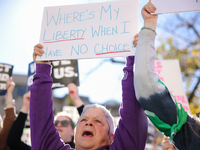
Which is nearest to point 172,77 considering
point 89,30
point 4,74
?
point 89,30

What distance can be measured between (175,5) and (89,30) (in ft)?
2.33

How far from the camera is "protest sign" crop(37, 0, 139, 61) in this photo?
164cm

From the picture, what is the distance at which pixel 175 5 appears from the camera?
4.47ft

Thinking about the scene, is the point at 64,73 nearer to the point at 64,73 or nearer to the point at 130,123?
the point at 64,73

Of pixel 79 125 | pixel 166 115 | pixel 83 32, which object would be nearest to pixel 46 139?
pixel 79 125

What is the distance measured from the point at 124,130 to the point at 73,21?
102cm

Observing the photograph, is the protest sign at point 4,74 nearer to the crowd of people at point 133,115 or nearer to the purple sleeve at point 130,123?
the crowd of people at point 133,115

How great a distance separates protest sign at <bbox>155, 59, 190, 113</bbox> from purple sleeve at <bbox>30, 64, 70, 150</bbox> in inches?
78.0

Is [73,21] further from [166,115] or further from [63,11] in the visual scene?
[166,115]

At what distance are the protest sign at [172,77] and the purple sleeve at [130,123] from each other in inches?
69.8

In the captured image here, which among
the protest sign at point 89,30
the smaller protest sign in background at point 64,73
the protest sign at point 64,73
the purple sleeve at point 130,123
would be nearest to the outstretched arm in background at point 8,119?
the protest sign at point 64,73

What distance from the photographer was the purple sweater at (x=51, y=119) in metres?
1.38

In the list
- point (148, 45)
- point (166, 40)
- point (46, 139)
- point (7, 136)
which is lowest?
point (7, 136)

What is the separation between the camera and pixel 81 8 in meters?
1.85
